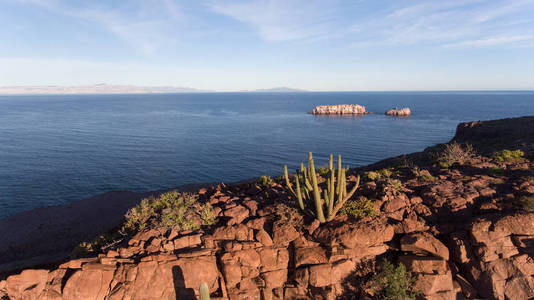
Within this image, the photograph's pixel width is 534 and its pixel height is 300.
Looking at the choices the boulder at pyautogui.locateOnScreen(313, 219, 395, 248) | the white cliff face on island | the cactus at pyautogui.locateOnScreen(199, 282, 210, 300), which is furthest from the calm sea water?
the white cliff face on island

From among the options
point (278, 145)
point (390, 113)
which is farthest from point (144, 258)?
point (390, 113)

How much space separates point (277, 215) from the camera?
10977 mm

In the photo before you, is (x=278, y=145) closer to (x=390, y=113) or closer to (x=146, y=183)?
(x=146, y=183)

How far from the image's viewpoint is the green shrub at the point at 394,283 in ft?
28.3

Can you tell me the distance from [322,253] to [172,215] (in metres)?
6.16

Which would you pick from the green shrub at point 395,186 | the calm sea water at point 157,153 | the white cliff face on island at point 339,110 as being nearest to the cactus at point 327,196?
the green shrub at point 395,186

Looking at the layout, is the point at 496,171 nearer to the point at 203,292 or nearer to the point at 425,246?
the point at 425,246

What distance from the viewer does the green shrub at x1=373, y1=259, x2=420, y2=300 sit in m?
8.63

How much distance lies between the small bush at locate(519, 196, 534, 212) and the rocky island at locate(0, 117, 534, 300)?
1.1 inches

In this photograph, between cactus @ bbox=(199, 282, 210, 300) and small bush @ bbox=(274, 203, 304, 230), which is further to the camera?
small bush @ bbox=(274, 203, 304, 230)

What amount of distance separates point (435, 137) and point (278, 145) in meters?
37.0

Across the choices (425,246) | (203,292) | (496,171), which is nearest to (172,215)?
(203,292)

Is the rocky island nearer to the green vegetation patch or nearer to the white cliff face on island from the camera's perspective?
the green vegetation patch

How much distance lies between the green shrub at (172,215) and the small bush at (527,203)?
11.8 meters
